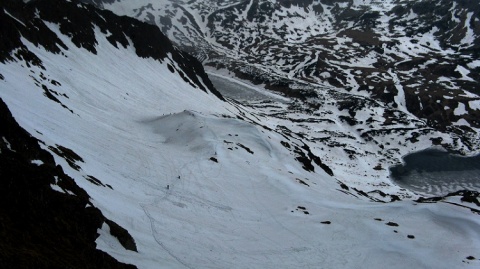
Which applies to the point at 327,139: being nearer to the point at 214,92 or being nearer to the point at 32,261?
the point at 214,92

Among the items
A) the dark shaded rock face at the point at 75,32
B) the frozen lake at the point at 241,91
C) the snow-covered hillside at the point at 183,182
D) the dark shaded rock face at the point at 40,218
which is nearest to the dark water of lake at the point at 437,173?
the snow-covered hillside at the point at 183,182

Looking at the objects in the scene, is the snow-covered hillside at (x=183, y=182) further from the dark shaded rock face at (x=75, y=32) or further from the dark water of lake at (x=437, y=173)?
the dark water of lake at (x=437, y=173)

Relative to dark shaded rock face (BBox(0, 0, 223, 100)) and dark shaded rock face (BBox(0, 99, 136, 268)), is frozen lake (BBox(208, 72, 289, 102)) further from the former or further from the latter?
dark shaded rock face (BBox(0, 99, 136, 268))

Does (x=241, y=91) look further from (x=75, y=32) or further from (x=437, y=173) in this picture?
(x=75, y=32)

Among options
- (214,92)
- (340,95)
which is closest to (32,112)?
(214,92)

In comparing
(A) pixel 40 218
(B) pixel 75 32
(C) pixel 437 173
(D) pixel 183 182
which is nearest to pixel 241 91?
(C) pixel 437 173

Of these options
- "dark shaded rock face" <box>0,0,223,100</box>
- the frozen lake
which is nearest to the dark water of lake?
"dark shaded rock face" <box>0,0,223,100</box>
